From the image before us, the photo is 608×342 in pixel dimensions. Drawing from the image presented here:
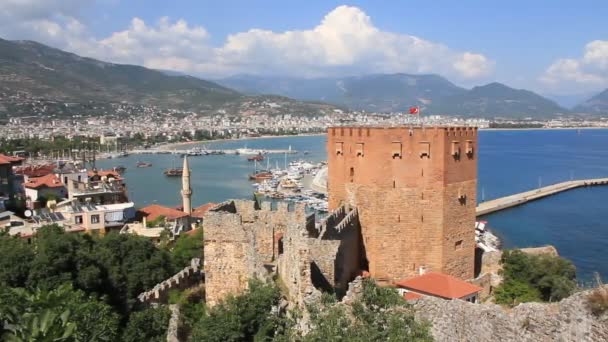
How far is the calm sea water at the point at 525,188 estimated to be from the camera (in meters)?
51.8

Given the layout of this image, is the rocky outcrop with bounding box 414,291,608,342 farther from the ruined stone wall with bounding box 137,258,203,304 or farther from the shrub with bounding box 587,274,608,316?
the ruined stone wall with bounding box 137,258,203,304

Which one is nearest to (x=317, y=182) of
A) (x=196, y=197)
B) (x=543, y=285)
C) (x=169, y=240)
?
(x=196, y=197)

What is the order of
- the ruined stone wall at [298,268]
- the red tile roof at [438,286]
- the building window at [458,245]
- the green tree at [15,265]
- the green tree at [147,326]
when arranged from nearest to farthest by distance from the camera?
the ruined stone wall at [298,268] → the red tile roof at [438,286] → the green tree at [147,326] → the green tree at [15,265] → the building window at [458,245]

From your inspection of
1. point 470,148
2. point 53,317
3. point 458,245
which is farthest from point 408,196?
point 53,317

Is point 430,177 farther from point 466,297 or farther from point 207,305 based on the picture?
point 207,305

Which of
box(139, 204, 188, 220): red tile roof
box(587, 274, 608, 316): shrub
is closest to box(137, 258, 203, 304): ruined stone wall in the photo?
box(587, 274, 608, 316): shrub

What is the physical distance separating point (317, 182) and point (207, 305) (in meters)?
75.5

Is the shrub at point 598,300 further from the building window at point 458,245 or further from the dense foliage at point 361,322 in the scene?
the building window at point 458,245

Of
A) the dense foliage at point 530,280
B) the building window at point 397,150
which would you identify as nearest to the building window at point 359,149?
the building window at point 397,150

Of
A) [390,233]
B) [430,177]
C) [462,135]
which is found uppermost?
[462,135]

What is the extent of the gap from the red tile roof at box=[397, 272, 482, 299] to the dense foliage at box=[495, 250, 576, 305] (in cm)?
249

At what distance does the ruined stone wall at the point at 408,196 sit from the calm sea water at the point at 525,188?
83.7 ft

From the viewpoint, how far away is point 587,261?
143 ft

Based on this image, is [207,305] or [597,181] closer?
[207,305]
